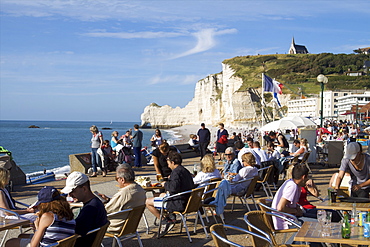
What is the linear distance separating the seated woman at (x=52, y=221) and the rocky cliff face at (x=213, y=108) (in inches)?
3083

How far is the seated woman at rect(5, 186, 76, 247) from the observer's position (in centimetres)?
358

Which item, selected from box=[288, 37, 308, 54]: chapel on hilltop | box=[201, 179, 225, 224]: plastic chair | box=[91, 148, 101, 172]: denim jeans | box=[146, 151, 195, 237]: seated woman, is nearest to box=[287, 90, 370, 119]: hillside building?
box=[91, 148, 101, 172]: denim jeans

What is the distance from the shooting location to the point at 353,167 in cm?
606

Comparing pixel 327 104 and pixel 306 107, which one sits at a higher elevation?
pixel 327 104

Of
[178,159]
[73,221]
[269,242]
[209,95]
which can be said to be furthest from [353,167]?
[209,95]

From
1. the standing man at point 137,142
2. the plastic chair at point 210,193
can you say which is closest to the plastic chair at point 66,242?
the plastic chair at point 210,193

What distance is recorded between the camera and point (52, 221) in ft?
11.8

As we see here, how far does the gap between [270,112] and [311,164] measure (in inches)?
2855

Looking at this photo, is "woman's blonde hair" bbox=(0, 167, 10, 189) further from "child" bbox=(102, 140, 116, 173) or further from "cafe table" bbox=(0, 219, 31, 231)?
"child" bbox=(102, 140, 116, 173)

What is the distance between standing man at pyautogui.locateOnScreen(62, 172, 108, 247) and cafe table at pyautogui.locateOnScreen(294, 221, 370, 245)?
5.89 feet

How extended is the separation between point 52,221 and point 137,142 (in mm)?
10915

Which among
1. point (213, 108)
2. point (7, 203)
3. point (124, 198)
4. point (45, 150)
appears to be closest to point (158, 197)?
point (124, 198)

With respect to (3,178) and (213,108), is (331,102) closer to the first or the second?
(213,108)

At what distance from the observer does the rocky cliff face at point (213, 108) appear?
8531 centimetres
